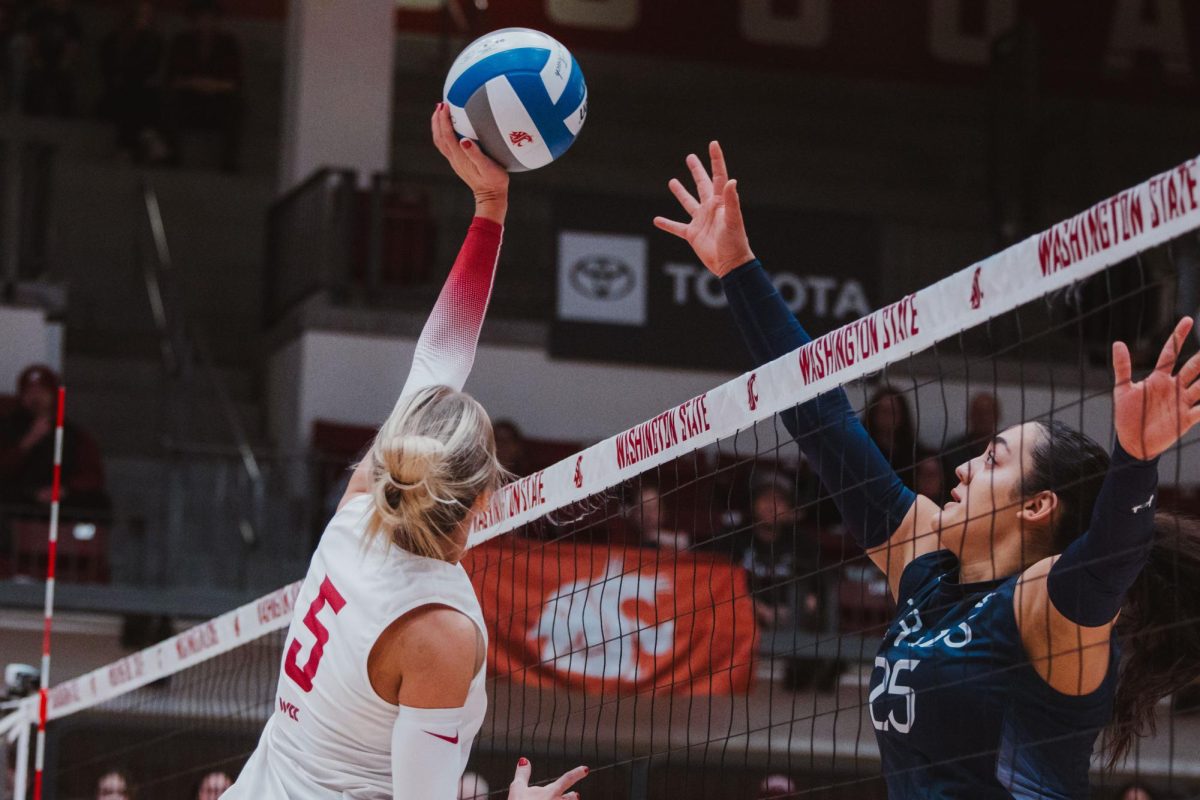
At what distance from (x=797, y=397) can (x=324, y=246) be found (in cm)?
977

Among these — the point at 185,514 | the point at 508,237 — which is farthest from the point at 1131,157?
the point at 185,514

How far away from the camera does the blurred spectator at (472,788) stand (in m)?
3.86

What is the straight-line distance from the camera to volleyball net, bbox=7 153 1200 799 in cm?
345

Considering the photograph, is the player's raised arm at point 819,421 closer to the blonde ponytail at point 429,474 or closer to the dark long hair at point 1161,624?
the dark long hair at point 1161,624

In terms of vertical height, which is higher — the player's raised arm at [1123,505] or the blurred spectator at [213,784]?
the blurred spectator at [213,784]

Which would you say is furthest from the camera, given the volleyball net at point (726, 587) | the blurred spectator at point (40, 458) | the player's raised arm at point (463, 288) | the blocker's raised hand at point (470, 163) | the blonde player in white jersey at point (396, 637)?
the blurred spectator at point (40, 458)

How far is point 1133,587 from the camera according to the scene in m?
3.20

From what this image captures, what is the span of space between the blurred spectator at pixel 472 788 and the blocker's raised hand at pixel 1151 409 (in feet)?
3.59

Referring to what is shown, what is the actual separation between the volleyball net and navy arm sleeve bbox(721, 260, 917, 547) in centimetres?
7

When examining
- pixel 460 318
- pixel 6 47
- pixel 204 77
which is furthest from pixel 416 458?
pixel 6 47

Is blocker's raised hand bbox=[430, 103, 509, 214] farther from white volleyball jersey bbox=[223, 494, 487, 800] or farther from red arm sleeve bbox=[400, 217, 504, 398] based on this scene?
white volleyball jersey bbox=[223, 494, 487, 800]

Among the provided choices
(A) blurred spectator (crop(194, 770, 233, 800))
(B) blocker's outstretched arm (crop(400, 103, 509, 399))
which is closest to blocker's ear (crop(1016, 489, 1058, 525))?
(B) blocker's outstretched arm (crop(400, 103, 509, 399))

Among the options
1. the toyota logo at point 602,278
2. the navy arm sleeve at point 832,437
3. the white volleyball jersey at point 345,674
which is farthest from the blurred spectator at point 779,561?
the white volleyball jersey at point 345,674

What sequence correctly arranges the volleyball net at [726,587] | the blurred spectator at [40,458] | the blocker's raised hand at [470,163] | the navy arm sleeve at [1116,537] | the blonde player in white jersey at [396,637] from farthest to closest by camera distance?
the blurred spectator at [40,458], the blocker's raised hand at [470,163], the volleyball net at [726,587], the navy arm sleeve at [1116,537], the blonde player in white jersey at [396,637]
